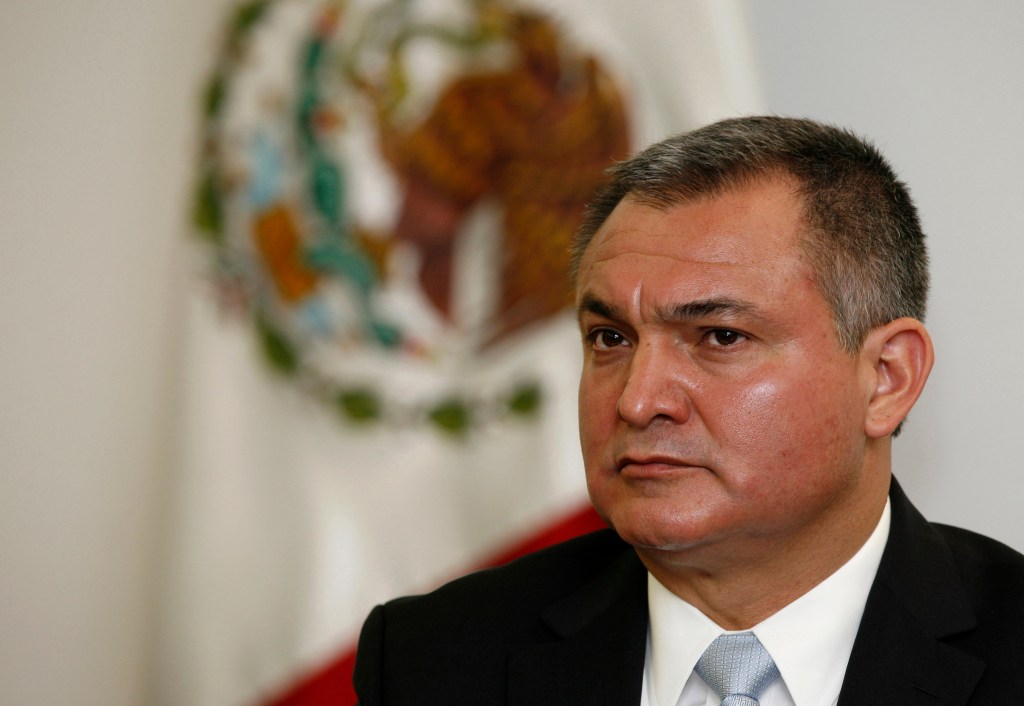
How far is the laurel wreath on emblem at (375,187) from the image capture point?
324cm

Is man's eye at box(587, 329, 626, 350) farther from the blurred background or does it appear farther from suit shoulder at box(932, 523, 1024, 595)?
the blurred background

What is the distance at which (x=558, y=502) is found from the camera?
3217mm

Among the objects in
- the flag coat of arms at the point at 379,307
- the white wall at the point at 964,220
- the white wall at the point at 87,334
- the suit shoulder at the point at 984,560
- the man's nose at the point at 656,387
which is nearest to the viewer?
the man's nose at the point at 656,387

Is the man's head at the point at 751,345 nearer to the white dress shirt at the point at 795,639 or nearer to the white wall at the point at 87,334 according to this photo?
the white dress shirt at the point at 795,639

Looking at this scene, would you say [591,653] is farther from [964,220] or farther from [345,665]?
[964,220]

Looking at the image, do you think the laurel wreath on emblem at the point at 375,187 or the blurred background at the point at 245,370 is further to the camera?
the laurel wreath on emblem at the point at 375,187

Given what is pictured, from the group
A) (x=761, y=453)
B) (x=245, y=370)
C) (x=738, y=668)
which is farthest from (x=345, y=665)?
(x=761, y=453)

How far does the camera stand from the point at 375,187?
10.8 feet

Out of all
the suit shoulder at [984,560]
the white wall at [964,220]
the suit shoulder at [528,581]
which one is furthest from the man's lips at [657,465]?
the white wall at [964,220]

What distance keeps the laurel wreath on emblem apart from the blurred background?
45 mm

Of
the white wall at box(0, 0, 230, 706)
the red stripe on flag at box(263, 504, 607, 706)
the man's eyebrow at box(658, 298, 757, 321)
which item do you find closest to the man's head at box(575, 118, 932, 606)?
the man's eyebrow at box(658, 298, 757, 321)

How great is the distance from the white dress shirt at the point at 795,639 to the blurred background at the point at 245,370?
1110mm

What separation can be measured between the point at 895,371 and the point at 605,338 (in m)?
0.51

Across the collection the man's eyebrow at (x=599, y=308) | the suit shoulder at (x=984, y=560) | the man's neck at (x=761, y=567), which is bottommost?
the suit shoulder at (x=984, y=560)
